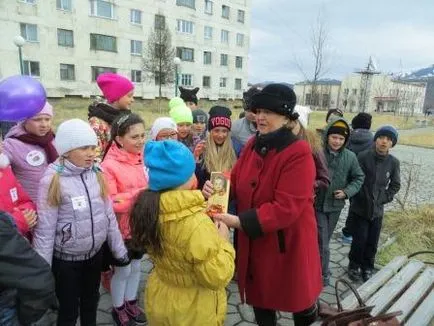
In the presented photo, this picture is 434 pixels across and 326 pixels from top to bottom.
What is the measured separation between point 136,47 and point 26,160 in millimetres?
36464

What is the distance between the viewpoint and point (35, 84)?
2.77m

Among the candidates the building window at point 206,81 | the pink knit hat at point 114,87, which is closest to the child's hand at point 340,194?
the pink knit hat at point 114,87

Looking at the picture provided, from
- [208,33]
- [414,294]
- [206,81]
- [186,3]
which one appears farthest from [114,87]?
[208,33]

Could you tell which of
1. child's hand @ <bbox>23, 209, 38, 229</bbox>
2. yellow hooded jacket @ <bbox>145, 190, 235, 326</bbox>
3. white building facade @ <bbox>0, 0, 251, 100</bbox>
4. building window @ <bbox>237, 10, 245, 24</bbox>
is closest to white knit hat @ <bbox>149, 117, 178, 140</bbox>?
child's hand @ <bbox>23, 209, 38, 229</bbox>

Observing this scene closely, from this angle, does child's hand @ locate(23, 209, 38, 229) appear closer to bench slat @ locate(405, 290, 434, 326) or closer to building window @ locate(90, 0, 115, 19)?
bench slat @ locate(405, 290, 434, 326)

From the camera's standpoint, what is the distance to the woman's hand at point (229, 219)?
2.23 m

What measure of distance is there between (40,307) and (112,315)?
4.64 ft

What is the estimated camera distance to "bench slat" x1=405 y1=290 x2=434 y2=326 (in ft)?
8.53

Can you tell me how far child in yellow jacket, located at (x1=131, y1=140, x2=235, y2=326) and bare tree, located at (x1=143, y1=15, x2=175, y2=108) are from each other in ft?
115

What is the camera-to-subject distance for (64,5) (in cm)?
3123

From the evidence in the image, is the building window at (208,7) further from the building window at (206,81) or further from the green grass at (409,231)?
the green grass at (409,231)

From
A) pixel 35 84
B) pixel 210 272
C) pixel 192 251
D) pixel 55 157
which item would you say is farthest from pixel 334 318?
pixel 35 84

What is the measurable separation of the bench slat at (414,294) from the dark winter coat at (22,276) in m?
2.36

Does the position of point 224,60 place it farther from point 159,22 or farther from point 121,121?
point 121,121
